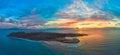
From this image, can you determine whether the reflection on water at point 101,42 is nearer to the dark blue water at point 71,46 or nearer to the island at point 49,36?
the dark blue water at point 71,46

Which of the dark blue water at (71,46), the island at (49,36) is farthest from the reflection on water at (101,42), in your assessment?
the island at (49,36)

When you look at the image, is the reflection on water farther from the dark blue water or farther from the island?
the island

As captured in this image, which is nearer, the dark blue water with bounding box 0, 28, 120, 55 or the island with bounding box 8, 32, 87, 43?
the dark blue water with bounding box 0, 28, 120, 55

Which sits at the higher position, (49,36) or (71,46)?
(49,36)

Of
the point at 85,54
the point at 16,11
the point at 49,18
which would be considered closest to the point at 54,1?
the point at 49,18

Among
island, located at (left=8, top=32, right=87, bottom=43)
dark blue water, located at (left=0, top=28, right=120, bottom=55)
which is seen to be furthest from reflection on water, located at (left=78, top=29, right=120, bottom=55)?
island, located at (left=8, top=32, right=87, bottom=43)

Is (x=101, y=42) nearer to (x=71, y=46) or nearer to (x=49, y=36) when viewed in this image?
(x=71, y=46)

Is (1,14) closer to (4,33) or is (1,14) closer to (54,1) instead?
(4,33)

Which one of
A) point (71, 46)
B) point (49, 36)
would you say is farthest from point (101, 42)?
point (49, 36)
